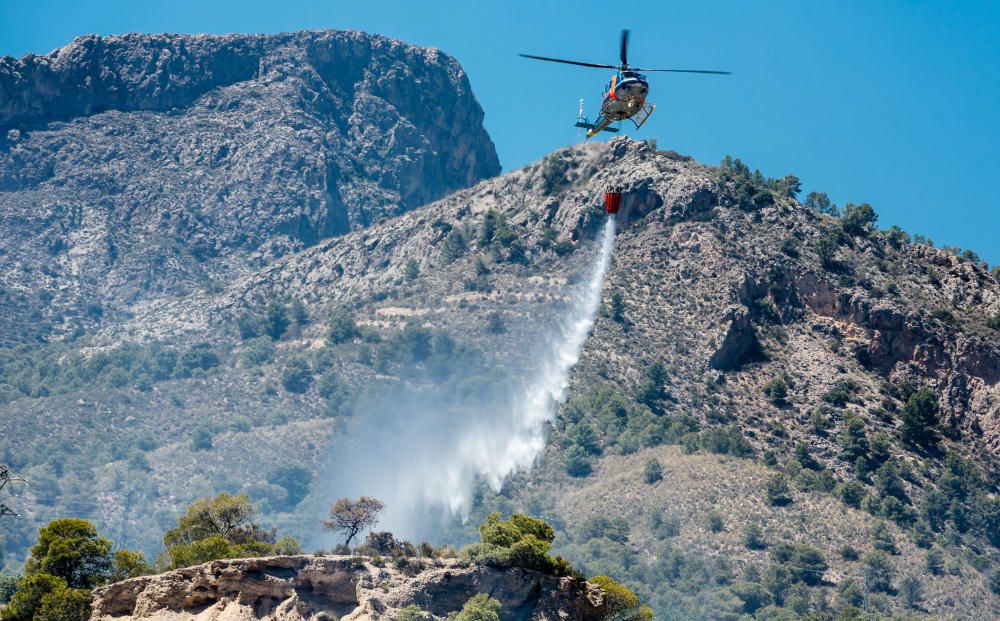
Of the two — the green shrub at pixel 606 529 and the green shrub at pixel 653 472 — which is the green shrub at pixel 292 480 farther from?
the green shrub at pixel 653 472

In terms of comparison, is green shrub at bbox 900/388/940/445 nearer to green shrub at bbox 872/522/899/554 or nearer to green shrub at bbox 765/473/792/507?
Answer: green shrub at bbox 765/473/792/507

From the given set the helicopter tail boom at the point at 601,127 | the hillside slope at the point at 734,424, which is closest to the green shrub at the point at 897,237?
the hillside slope at the point at 734,424

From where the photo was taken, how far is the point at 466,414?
192 m

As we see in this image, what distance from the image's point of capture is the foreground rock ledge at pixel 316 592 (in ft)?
221

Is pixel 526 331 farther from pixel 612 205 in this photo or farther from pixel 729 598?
Result: pixel 612 205

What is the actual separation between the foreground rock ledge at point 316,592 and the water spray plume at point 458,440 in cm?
9677

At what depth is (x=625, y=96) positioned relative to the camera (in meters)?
94.5

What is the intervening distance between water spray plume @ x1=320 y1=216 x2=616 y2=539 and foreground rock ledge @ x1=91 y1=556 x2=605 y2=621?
9677cm

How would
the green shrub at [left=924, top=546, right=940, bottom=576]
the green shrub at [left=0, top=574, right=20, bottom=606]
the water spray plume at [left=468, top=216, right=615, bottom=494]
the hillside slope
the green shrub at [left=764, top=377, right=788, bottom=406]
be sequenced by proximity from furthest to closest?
A: the water spray plume at [left=468, top=216, right=615, bottom=494] < the green shrub at [left=764, top=377, right=788, bottom=406] < the hillside slope < the green shrub at [left=924, top=546, right=940, bottom=576] < the green shrub at [left=0, top=574, right=20, bottom=606]

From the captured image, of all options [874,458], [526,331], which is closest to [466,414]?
[526,331]

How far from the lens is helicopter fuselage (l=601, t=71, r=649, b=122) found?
309 ft

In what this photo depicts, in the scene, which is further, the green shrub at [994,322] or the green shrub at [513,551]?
the green shrub at [994,322]

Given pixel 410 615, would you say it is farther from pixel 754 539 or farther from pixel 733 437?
pixel 733 437

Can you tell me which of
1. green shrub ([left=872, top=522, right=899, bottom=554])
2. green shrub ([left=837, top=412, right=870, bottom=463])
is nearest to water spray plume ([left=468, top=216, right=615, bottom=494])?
green shrub ([left=837, top=412, right=870, bottom=463])
